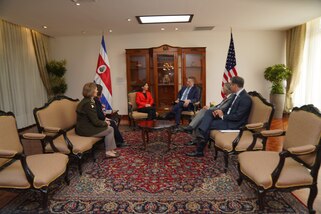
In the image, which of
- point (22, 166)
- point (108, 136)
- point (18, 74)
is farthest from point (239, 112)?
point (18, 74)

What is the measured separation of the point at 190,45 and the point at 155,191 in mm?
5060

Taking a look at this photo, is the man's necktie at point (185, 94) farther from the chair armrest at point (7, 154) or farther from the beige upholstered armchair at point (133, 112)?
the chair armrest at point (7, 154)

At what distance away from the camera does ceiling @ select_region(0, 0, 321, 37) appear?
3916mm

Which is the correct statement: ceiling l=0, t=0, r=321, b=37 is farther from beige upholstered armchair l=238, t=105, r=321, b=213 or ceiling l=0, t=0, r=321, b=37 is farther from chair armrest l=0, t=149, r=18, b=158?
chair armrest l=0, t=149, r=18, b=158

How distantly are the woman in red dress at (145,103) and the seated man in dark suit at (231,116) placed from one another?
6.89 ft

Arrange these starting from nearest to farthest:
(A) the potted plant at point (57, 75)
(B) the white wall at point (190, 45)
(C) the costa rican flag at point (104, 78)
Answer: (C) the costa rican flag at point (104, 78) → (A) the potted plant at point (57, 75) → (B) the white wall at point (190, 45)

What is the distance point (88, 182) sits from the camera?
115 inches

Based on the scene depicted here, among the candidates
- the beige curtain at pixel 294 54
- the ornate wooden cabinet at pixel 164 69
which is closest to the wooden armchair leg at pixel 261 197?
the ornate wooden cabinet at pixel 164 69

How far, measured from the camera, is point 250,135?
3.18m

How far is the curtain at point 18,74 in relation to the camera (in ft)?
17.3

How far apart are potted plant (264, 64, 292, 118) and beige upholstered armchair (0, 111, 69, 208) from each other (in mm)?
5784

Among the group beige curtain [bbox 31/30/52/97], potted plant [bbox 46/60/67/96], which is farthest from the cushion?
beige curtain [bbox 31/30/52/97]

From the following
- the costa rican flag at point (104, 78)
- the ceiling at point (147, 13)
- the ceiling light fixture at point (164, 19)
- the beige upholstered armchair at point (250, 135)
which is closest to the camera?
the beige upholstered armchair at point (250, 135)

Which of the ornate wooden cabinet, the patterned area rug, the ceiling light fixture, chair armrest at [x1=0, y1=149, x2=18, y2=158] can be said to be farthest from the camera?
the ornate wooden cabinet
